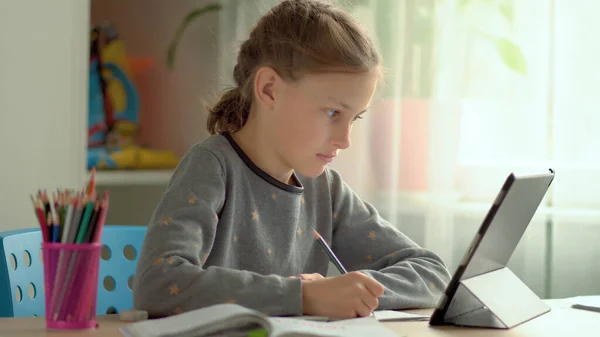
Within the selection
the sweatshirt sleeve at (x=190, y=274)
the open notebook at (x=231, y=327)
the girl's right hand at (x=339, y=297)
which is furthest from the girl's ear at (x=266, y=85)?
the open notebook at (x=231, y=327)

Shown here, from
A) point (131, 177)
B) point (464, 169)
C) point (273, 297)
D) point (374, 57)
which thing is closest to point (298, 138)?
point (374, 57)

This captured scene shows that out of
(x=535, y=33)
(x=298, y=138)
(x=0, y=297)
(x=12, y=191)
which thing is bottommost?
(x=0, y=297)

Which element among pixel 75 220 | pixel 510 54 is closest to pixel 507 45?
pixel 510 54

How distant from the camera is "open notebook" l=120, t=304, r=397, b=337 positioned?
874 millimetres

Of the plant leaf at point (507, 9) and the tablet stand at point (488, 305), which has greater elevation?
the plant leaf at point (507, 9)

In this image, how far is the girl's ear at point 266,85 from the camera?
4.24ft

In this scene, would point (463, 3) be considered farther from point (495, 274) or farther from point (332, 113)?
point (495, 274)

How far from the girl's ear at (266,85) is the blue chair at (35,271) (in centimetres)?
38

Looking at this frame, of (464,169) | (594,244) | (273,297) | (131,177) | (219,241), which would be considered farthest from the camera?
(131,177)

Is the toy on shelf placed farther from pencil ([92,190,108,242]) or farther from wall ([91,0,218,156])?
pencil ([92,190,108,242])

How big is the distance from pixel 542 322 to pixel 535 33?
92cm

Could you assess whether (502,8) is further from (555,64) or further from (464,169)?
(464,169)

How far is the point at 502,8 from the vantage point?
1925 millimetres

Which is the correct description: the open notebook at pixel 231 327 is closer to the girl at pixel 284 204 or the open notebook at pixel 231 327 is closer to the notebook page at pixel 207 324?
the notebook page at pixel 207 324
